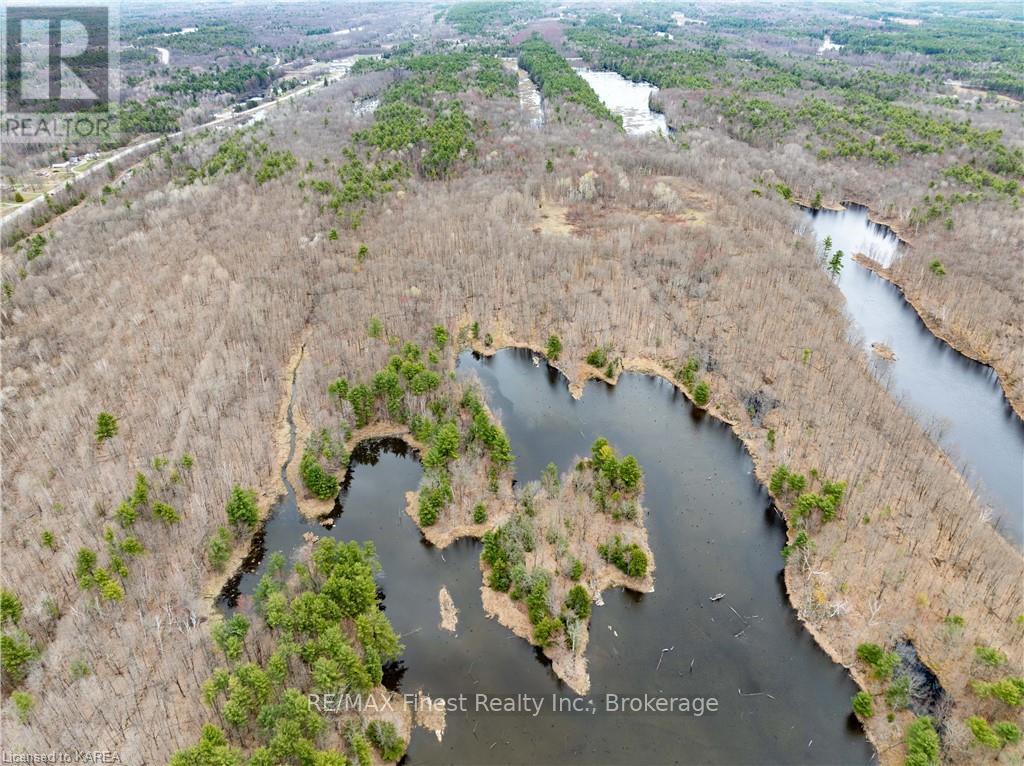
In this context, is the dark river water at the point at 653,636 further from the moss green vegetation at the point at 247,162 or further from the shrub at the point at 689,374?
the moss green vegetation at the point at 247,162

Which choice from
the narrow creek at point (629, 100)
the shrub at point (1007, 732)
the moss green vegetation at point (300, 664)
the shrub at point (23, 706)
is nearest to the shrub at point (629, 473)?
the moss green vegetation at point (300, 664)

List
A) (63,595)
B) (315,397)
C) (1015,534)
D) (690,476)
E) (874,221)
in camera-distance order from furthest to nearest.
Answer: (874,221)
(315,397)
(690,476)
(1015,534)
(63,595)

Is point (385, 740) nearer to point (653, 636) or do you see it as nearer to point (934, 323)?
point (653, 636)

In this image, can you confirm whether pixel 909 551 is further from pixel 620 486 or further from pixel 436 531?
pixel 436 531

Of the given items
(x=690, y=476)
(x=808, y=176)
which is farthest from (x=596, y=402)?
(x=808, y=176)

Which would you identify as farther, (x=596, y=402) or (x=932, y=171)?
(x=932, y=171)

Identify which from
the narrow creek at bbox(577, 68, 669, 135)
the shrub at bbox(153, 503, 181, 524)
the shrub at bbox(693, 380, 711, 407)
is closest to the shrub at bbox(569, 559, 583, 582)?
the shrub at bbox(693, 380, 711, 407)

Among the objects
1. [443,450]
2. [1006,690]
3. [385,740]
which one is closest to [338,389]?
[443,450]
